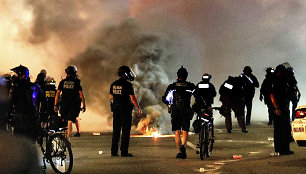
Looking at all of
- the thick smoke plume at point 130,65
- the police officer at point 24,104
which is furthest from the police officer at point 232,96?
the police officer at point 24,104

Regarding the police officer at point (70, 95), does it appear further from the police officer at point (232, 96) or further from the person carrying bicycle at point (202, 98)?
the police officer at point (232, 96)

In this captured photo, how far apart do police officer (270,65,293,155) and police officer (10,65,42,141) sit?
490 centimetres

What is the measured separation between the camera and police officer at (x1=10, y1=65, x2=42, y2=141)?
9164 millimetres

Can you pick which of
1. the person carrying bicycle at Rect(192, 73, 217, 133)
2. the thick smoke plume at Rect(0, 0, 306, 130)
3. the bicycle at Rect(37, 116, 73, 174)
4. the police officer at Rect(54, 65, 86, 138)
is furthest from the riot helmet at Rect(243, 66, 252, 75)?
the bicycle at Rect(37, 116, 73, 174)

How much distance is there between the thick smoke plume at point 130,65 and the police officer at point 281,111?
990cm

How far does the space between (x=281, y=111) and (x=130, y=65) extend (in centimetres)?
1201

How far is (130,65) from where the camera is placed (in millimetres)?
24000

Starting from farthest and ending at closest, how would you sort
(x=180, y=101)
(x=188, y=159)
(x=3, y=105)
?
1. (x=180, y=101)
2. (x=188, y=159)
3. (x=3, y=105)

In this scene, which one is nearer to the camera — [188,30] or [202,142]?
[202,142]

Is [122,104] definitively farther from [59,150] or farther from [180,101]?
[59,150]

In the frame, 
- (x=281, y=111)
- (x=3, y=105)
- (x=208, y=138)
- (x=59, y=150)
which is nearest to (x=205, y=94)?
(x=208, y=138)

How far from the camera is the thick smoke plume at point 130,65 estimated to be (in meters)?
23.4

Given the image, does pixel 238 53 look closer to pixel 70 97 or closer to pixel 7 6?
pixel 7 6

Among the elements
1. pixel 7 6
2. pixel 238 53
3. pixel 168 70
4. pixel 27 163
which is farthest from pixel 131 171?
pixel 7 6
